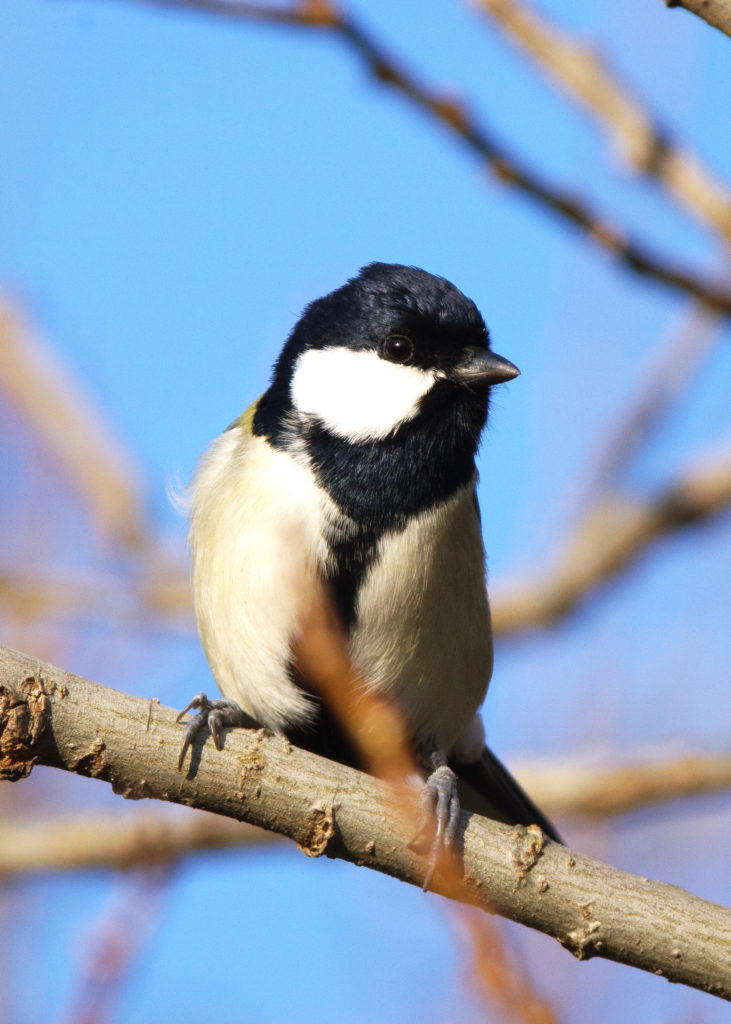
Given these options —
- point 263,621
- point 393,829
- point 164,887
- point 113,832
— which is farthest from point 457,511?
point 113,832

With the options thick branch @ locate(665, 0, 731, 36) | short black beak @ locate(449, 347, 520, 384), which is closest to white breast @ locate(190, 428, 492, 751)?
short black beak @ locate(449, 347, 520, 384)

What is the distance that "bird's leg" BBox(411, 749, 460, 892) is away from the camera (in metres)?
2.43

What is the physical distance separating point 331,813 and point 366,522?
81 cm

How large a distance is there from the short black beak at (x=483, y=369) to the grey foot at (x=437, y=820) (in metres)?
0.96

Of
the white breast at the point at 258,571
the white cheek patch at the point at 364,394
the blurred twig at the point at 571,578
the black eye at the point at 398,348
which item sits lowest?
the white breast at the point at 258,571

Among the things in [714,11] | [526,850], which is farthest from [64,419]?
[714,11]

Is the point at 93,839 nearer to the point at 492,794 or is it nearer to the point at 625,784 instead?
the point at 492,794

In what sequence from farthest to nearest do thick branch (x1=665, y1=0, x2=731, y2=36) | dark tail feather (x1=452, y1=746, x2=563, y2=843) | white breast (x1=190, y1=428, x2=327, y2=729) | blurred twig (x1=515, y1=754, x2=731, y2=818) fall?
blurred twig (x1=515, y1=754, x2=731, y2=818) → dark tail feather (x1=452, y1=746, x2=563, y2=843) → white breast (x1=190, y1=428, x2=327, y2=729) → thick branch (x1=665, y1=0, x2=731, y2=36)

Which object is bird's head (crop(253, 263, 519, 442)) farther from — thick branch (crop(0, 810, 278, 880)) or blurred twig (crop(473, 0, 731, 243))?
thick branch (crop(0, 810, 278, 880))

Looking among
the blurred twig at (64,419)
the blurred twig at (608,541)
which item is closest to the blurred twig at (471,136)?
the blurred twig at (608,541)

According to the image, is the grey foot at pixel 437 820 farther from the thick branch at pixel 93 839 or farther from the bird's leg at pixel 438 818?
the thick branch at pixel 93 839

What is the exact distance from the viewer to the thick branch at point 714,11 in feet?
6.72

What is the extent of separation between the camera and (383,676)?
306 centimetres

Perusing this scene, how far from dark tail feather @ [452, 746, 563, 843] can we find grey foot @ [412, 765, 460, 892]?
2.51ft
